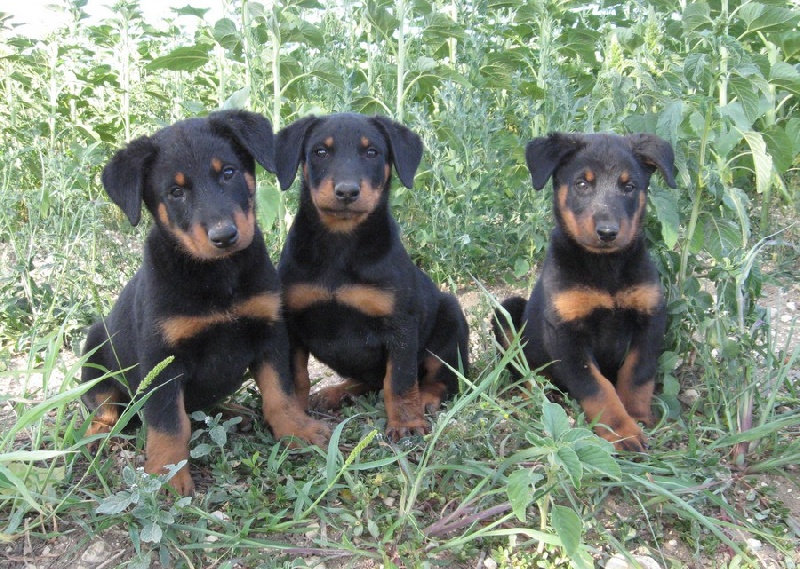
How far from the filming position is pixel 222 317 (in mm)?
3045

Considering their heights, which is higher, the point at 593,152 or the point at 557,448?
the point at 593,152

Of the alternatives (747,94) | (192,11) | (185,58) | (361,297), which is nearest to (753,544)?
(361,297)

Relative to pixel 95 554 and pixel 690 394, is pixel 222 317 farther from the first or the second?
pixel 690 394

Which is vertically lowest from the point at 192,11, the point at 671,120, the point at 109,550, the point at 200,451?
the point at 109,550

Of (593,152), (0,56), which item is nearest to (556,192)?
(593,152)

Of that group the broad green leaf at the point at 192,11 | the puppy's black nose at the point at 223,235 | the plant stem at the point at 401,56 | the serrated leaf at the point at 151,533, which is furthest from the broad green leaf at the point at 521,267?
the serrated leaf at the point at 151,533

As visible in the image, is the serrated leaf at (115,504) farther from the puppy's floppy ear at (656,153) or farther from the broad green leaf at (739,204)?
the broad green leaf at (739,204)

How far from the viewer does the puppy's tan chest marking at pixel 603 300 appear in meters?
3.42

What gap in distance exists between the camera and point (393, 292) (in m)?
3.44

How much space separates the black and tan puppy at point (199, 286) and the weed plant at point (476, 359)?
17cm

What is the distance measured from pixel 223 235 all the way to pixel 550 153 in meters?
1.71

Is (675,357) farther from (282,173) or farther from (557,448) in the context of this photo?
(282,173)

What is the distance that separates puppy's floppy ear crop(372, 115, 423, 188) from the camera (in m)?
3.59

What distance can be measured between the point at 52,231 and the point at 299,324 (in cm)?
226
